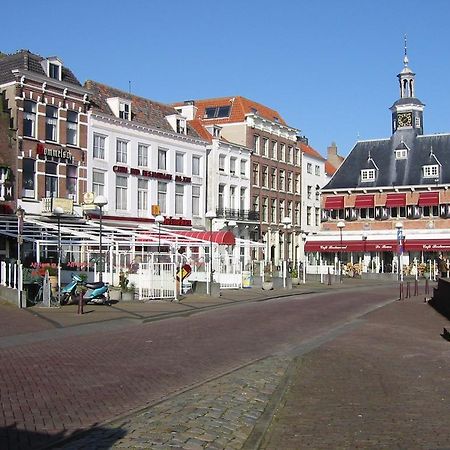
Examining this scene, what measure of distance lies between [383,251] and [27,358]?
169 feet

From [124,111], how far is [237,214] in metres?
15.8

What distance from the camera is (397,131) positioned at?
67.2 meters

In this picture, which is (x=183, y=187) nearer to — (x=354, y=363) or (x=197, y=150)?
(x=197, y=150)

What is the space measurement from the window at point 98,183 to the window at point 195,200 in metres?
10.1

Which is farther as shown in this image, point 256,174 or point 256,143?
point 256,143

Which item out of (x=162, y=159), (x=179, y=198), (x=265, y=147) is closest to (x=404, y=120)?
(x=265, y=147)

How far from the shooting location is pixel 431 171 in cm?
6250

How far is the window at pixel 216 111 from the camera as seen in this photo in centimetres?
6178

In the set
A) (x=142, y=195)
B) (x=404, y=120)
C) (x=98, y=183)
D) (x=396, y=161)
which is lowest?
(x=142, y=195)

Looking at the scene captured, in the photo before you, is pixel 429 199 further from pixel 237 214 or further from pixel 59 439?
pixel 59 439

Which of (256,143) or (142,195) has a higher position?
(256,143)

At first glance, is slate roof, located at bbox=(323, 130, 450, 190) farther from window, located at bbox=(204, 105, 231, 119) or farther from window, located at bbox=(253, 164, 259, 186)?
window, located at bbox=(204, 105, 231, 119)

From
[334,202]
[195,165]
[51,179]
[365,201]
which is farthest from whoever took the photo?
[334,202]

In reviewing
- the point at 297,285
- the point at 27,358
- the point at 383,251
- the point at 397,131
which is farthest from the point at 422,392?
the point at 397,131
